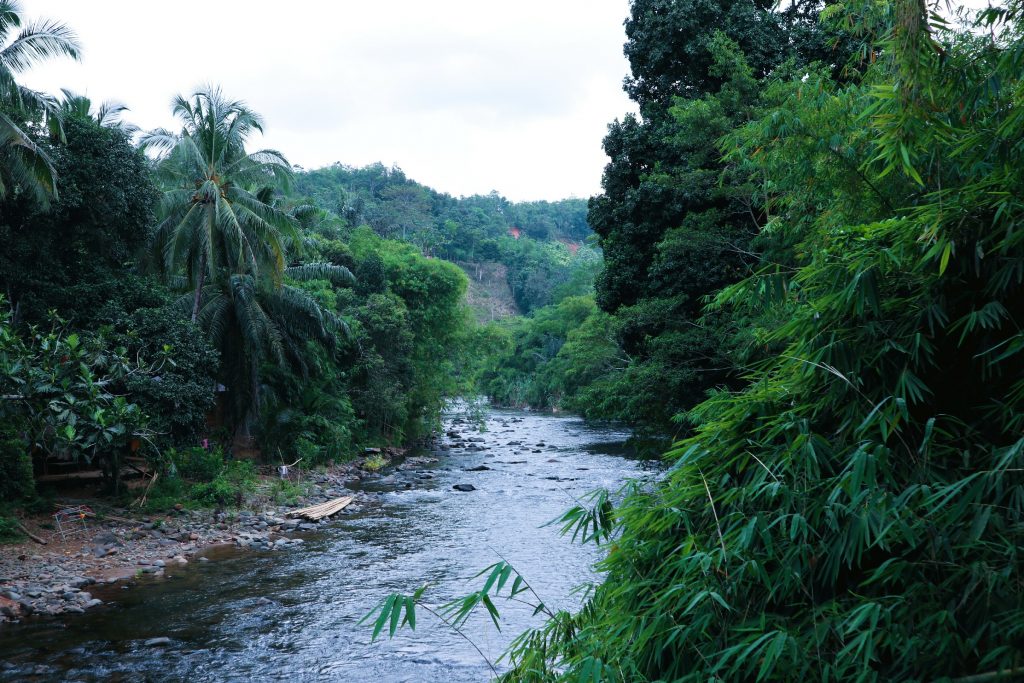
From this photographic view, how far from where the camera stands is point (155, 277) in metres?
19.5

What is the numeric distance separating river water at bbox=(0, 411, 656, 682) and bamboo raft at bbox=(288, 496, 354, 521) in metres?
0.54

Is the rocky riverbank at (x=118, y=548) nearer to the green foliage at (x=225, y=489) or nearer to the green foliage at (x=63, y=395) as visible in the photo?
the green foliage at (x=225, y=489)

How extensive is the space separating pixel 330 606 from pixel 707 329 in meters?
8.27

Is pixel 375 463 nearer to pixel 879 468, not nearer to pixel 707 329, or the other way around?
pixel 707 329

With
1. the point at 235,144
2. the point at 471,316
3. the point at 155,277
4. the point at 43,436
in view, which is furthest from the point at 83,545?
the point at 471,316

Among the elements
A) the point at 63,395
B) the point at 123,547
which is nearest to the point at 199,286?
the point at 63,395

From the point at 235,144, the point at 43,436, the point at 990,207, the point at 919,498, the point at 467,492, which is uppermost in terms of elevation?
the point at 235,144

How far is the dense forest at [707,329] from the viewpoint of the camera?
2.92 m

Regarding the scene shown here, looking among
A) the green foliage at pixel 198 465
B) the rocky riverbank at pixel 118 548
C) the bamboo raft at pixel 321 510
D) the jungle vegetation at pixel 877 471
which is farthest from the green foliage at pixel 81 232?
the jungle vegetation at pixel 877 471

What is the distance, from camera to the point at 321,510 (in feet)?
55.5

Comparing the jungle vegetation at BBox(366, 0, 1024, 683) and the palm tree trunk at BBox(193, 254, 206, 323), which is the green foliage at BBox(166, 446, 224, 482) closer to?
the palm tree trunk at BBox(193, 254, 206, 323)

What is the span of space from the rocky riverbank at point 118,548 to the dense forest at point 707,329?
56.5 inches

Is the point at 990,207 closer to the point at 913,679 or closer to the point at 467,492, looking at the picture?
the point at 913,679

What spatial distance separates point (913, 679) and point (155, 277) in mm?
20226
